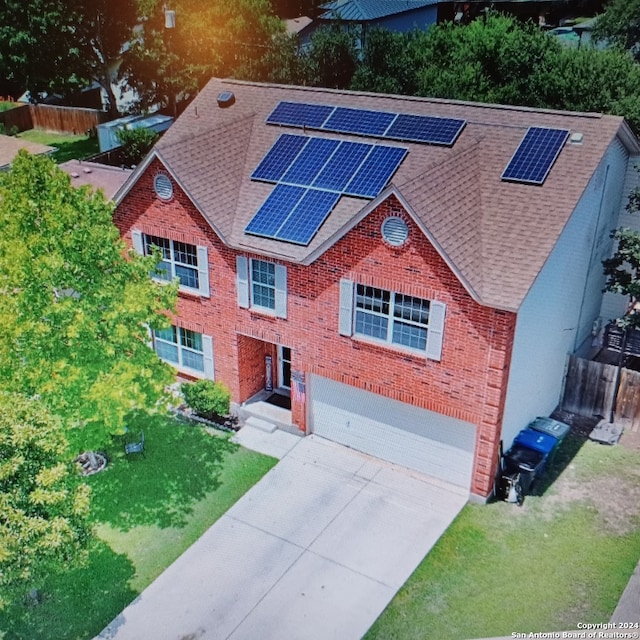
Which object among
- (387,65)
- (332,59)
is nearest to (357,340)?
(387,65)

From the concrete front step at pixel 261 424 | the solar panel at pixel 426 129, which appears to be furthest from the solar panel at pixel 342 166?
the concrete front step at pixel 261 424

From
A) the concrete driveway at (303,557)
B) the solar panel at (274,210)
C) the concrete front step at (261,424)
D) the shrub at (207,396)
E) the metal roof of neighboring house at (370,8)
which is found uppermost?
the metal roof of neighboring house at (370,8)

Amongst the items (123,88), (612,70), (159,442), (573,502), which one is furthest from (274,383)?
(123,88)

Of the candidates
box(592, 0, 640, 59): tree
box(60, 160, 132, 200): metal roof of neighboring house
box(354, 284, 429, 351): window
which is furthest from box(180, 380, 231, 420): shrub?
box(592, 0, 640, 59): tree

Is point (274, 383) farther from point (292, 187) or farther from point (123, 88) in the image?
point (123, 88)

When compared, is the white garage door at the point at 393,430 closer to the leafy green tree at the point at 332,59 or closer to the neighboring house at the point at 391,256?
the neighboring house at the point at 391,256

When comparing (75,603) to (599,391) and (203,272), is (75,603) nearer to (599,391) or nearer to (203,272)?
(203,272)

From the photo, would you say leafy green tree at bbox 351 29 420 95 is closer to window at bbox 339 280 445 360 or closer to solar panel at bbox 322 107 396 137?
solar panel at bbox 322 107 396 137
